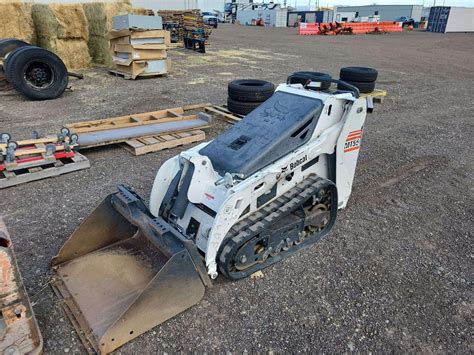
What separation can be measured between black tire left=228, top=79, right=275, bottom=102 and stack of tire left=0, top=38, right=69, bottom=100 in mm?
4458

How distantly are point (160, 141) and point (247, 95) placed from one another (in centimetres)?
199

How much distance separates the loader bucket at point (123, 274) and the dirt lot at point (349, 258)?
0.14 m

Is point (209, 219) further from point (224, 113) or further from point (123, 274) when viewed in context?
point (224, 113)


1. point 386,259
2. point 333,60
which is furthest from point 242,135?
point 333,60

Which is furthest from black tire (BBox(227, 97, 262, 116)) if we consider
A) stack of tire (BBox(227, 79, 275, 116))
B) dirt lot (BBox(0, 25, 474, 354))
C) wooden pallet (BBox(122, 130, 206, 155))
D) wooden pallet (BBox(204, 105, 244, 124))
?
wooden pallet (BBox(122, 130, 206, 155))

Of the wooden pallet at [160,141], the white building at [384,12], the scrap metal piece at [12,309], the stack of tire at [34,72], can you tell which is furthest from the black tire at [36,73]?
the white building at [384,12]

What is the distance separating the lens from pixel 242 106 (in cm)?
719

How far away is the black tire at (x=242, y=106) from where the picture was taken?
717 cm

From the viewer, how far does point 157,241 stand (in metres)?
2.88

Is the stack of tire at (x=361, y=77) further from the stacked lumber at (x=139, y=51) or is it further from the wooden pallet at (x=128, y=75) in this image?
the wooden pallet at (x=128, y=75)

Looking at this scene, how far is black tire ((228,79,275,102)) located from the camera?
6.93 m

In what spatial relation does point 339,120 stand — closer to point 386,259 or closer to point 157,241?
point 386,259

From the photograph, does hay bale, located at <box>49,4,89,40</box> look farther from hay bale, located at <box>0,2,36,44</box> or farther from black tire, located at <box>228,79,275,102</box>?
black tire, located at <box>228,79,275,102</box>

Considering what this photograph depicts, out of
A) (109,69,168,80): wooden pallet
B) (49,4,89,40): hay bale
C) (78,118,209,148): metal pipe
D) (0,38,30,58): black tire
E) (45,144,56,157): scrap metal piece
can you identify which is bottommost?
(109,69,168,80): wooden pallet
